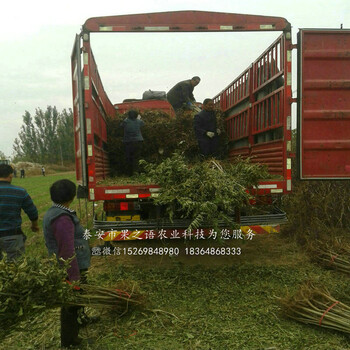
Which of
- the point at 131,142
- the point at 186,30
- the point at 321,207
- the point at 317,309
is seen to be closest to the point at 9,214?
the point at 131,142

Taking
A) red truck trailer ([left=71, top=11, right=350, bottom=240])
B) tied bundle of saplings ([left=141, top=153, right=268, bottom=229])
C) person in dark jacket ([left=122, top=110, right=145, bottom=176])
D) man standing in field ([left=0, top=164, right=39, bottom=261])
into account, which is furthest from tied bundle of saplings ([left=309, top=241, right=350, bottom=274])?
man standing in field ([left=0, top=164, right=39, bottom=261])

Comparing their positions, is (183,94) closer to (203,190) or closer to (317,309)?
(203,190)

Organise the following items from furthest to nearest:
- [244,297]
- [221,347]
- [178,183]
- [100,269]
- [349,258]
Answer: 1. [100,269]
2. [349,258]
3. [178,183]
4. [244,297]
5. [221,347]

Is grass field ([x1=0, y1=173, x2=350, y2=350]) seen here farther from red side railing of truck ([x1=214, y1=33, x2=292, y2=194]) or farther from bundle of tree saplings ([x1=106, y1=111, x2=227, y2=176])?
bundle of tree saplings ([x1=106, y1=111, x2=227, y2=176])

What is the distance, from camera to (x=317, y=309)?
300 cm

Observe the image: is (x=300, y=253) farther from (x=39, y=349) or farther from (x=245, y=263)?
(x=39, y=349)

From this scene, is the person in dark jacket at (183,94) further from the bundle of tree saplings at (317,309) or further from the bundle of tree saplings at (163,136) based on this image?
the bundle of tree saplings at (317,309)

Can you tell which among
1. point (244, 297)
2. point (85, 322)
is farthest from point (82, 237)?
point (244, 297)

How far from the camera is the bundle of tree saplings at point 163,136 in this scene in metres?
6.75

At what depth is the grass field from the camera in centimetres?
287

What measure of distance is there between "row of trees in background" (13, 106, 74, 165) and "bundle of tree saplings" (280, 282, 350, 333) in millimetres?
57733

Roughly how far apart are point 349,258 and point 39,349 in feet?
11.9

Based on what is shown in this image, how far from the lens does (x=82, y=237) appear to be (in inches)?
117

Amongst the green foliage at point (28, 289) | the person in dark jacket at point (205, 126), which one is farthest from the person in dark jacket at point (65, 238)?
the person in dark jacket at point (205, 126)
